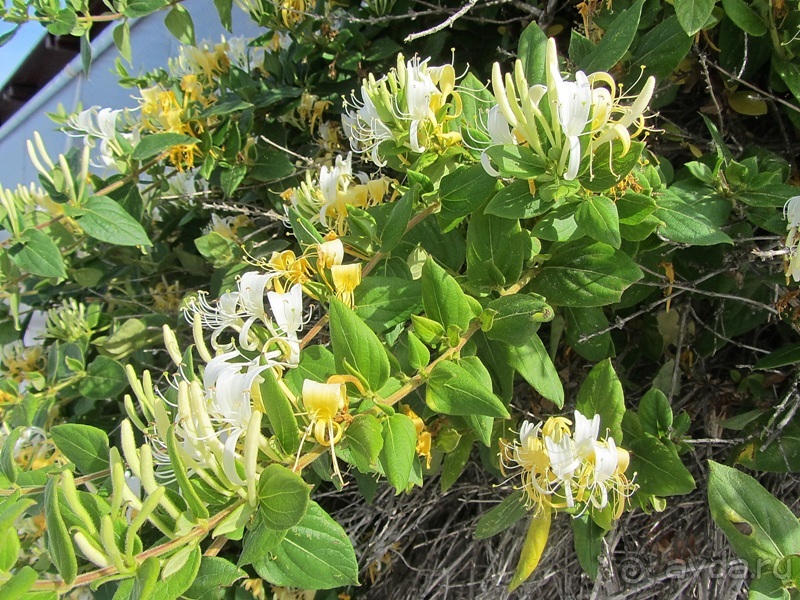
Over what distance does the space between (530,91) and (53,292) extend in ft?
4.21

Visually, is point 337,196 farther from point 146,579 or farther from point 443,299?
point 146,579

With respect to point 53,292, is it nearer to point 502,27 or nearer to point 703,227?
point 502,27

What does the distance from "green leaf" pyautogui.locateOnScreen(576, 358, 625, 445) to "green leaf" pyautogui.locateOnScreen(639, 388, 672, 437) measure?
0.06 m

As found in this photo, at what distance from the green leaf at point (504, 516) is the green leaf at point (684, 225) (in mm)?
331

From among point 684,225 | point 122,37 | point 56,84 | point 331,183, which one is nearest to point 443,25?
point 331,183

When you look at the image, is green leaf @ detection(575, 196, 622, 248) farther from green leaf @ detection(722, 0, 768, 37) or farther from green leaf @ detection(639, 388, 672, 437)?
green leaf @ detection(722, 0, 768, 37)

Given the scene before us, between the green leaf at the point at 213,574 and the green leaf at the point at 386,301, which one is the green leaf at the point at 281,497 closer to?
the green leaf at the point at 213,574

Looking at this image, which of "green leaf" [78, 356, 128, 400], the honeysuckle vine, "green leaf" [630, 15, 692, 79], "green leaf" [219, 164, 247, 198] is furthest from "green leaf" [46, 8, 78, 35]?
"green leaf" [630, 15, 692, 79]

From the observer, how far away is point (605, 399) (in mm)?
664

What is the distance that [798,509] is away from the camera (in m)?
0.83

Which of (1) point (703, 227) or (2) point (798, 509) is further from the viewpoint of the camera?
(2) point (798, 509)

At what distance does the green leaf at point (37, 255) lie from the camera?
35.6 inches

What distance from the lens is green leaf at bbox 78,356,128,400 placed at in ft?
3.57

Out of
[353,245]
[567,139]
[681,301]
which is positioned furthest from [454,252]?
[681,301]
